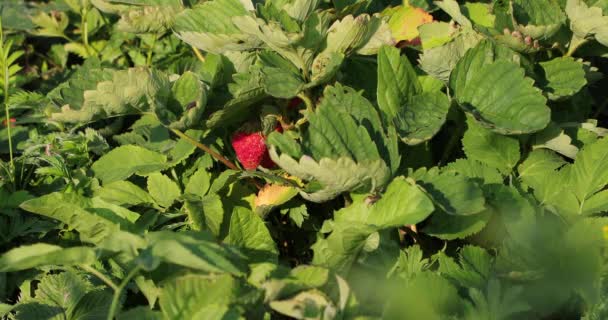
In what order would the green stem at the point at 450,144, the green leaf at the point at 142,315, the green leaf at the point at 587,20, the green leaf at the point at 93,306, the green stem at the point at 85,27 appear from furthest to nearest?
the green stem at the point at 85,27
the green stem at the point at 450,144
the green leaf at the point at 587,20
the green leaf at the point at 93,306
the green leaf at the point at 142,315

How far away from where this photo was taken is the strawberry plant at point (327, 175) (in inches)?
50.5

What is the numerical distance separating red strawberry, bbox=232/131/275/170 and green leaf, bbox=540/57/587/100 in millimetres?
634

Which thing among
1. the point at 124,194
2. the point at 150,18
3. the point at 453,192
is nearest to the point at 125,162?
the point at 124,194

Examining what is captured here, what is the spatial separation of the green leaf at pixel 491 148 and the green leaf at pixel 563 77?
143 mm

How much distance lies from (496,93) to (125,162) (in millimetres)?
855

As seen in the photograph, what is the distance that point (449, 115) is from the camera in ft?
5.69

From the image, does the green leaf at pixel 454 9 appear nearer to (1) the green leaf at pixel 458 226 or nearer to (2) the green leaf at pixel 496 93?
(2) the green leaf at pixel 496 93

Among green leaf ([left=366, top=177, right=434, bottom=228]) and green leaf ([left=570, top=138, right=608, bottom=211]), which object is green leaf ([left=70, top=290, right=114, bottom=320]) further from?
green leaf ([left=570, top=138, right=608, bottom=211])

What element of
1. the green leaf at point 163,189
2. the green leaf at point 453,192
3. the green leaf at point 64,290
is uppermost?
the green leaf at point 453,192

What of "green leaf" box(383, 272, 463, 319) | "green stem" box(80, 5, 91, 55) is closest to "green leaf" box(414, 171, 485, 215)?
"green leaf" box(383, 272, 463, 319)

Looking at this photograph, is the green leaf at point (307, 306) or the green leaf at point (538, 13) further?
the green leaf at point (538, 13)

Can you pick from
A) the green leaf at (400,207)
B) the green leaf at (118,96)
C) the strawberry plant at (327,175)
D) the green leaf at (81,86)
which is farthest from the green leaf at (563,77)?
the green leaf at (81,86)

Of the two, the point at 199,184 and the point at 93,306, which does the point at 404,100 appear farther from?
the point at 93,306

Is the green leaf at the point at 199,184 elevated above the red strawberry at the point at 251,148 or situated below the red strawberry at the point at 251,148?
below
